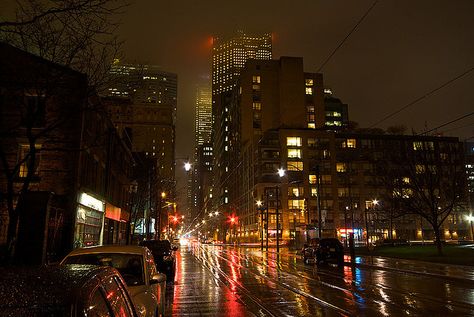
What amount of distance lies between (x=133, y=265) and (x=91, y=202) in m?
22.4

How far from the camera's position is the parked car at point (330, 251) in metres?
31.1

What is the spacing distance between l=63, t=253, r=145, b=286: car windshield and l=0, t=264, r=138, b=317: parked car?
13.6 ft

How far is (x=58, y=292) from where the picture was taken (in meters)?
2.73

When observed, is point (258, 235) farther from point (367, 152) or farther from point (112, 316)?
point (112, 316)

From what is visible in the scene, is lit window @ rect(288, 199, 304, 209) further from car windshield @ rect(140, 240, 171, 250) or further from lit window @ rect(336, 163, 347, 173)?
car windshield @ rect(140, 240, 171, 250)

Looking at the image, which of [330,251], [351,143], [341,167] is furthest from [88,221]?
[351,143]

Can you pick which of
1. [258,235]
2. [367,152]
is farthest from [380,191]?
[258,235]

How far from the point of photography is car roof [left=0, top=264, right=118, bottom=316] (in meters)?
2.55

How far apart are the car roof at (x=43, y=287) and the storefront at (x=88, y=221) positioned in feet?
78.0

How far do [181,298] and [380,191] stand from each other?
102 m

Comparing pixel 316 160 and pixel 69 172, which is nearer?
pixel 69 172

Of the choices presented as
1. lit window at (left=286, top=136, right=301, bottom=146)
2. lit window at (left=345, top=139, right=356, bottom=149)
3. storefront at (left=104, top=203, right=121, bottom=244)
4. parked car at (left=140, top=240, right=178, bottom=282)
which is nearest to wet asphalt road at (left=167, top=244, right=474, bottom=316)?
parked car at (left=140, top=240, right=178, bottom=282)

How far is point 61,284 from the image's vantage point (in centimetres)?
286

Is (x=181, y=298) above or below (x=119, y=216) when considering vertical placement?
below
